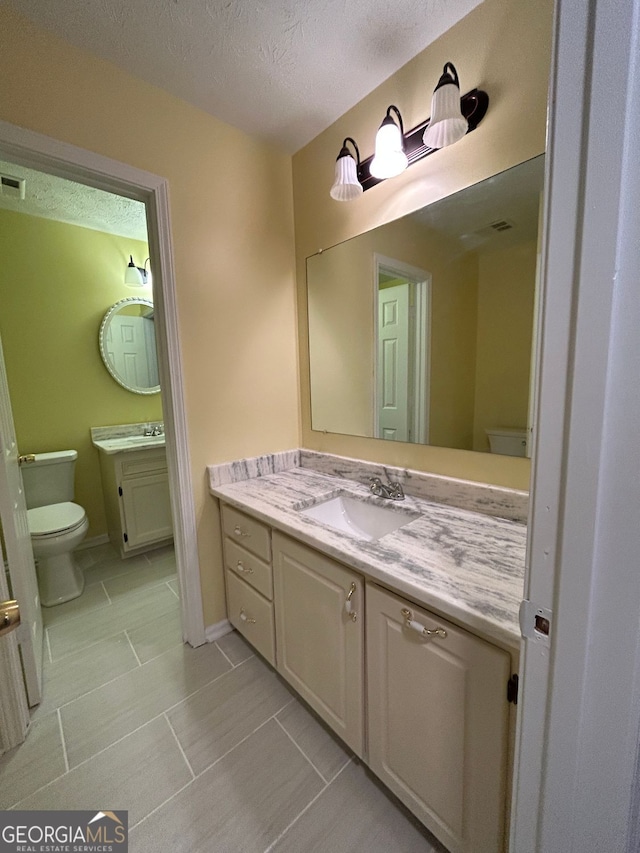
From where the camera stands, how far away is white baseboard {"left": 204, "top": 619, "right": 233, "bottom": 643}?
1.64m

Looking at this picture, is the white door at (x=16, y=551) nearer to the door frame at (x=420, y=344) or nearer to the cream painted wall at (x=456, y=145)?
the cream painted wall at (x=456, y=145)

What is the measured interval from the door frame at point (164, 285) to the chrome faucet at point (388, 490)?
830mm

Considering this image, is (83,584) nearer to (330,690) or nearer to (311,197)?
(330,690)

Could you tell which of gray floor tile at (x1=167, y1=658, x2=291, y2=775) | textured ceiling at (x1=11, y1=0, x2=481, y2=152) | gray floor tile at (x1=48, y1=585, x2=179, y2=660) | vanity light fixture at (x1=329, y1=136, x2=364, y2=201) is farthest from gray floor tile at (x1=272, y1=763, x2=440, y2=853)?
textured ceiling at (x1=11, y1=0, x2=481, y2=152)

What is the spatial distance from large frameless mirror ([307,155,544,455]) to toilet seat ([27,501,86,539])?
1.62 metres

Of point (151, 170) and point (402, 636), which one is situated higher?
point (151, 170)

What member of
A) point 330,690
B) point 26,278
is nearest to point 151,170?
point 26,278

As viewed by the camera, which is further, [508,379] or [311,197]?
[311,197]

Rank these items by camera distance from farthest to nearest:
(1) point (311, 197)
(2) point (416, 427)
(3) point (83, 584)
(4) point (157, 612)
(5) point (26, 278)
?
(5) point (26, 278) < (3) point (83, 584) < (4) point (157, 612) < (1) point (311, 197) < (2) point (416, 427)

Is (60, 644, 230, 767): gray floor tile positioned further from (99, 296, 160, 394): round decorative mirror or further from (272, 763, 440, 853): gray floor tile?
(99, 296, 160, 394): round decorative mirror

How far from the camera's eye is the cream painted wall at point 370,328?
124 centimetres

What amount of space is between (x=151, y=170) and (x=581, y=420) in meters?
1.70

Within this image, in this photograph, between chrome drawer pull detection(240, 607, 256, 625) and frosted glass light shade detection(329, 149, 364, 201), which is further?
chrome drawer pull detection(240, 607, 256, 625)

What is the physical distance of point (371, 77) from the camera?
1283mm
